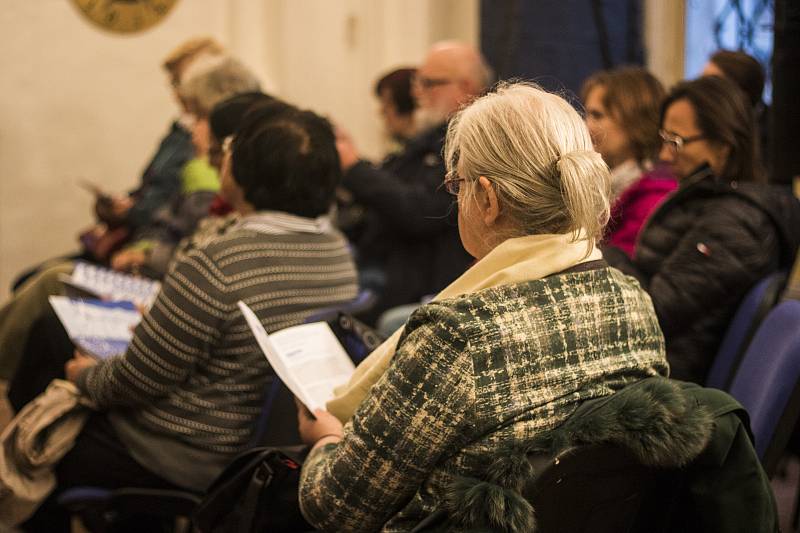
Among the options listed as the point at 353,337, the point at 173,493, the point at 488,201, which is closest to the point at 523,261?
the point at 488,201

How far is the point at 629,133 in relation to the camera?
129 inches

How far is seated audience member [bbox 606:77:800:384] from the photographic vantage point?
2537mm

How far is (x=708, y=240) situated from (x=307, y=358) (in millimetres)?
1213

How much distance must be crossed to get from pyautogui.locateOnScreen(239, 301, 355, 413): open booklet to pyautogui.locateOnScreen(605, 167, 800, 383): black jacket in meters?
0.96

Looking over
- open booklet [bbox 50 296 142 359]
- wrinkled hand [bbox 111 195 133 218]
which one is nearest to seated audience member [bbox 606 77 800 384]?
open booklet [bbox 50 296 142 359]

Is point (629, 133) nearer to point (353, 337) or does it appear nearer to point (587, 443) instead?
point (353, 337)

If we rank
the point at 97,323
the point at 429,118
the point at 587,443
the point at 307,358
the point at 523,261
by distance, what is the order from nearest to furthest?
1. the point at 587,443
2. the point at 523,261
3. the point at 307,358
4. the point at 97,323
5. the point at 429,118

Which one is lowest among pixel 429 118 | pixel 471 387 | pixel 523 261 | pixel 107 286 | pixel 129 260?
pixel 129 260

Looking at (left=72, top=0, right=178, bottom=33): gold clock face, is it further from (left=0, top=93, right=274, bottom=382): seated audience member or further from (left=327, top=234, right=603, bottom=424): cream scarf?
(left=327, top=234, right=603, bottom=424): cream scarf

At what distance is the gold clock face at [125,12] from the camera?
19.9 feet

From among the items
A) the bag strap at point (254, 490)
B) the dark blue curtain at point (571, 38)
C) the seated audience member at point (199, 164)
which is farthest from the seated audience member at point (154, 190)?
the bag strap at point (254, 490)

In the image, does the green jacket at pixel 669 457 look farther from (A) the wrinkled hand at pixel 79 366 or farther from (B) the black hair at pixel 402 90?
(B) the black hair at pixel 402 90

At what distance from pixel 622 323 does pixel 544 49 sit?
3761mm

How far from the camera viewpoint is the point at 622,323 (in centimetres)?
151
